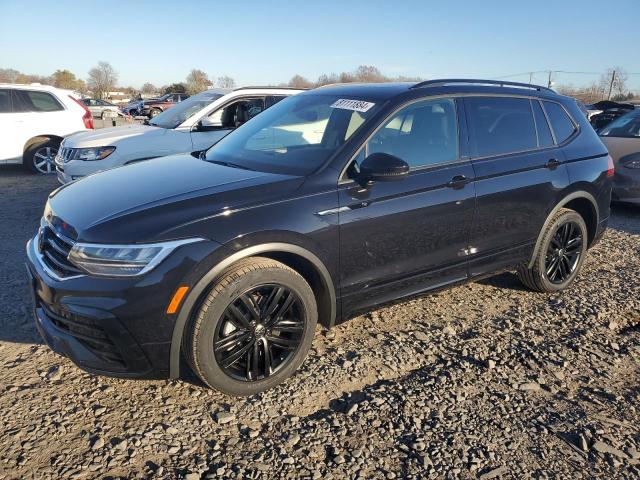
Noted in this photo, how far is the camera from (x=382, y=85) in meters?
3.91

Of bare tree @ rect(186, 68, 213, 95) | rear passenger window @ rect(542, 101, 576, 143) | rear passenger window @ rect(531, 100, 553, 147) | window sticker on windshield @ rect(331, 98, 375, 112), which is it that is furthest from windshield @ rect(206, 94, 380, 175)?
bare tree @ rect(186, 68, 213, 95)

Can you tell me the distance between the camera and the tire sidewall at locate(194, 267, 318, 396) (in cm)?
269

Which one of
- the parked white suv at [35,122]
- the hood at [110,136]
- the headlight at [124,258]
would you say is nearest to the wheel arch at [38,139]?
the parked white suv at [35,122]

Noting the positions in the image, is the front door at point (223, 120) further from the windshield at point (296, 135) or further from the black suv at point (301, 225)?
the black suv at point (301, 225)

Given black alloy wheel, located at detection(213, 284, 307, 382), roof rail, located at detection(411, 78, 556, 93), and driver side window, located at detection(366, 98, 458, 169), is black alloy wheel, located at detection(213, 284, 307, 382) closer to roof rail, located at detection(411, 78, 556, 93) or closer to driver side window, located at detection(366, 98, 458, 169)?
driver side window, located at detection(366, 98, 458, 169)

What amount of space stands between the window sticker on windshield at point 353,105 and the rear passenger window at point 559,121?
1822 mm

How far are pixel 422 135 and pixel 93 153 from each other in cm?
456

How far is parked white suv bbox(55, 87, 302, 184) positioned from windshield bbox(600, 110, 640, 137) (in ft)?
17.1

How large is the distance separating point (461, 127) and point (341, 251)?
1.42 m

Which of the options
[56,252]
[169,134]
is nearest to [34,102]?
[169,134]

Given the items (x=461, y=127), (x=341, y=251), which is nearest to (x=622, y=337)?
(x=461, y=127)

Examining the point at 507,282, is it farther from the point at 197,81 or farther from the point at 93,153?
the point at 197,81

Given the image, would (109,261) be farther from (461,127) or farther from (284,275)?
(461,127)

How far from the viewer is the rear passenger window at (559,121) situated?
14.3ft
